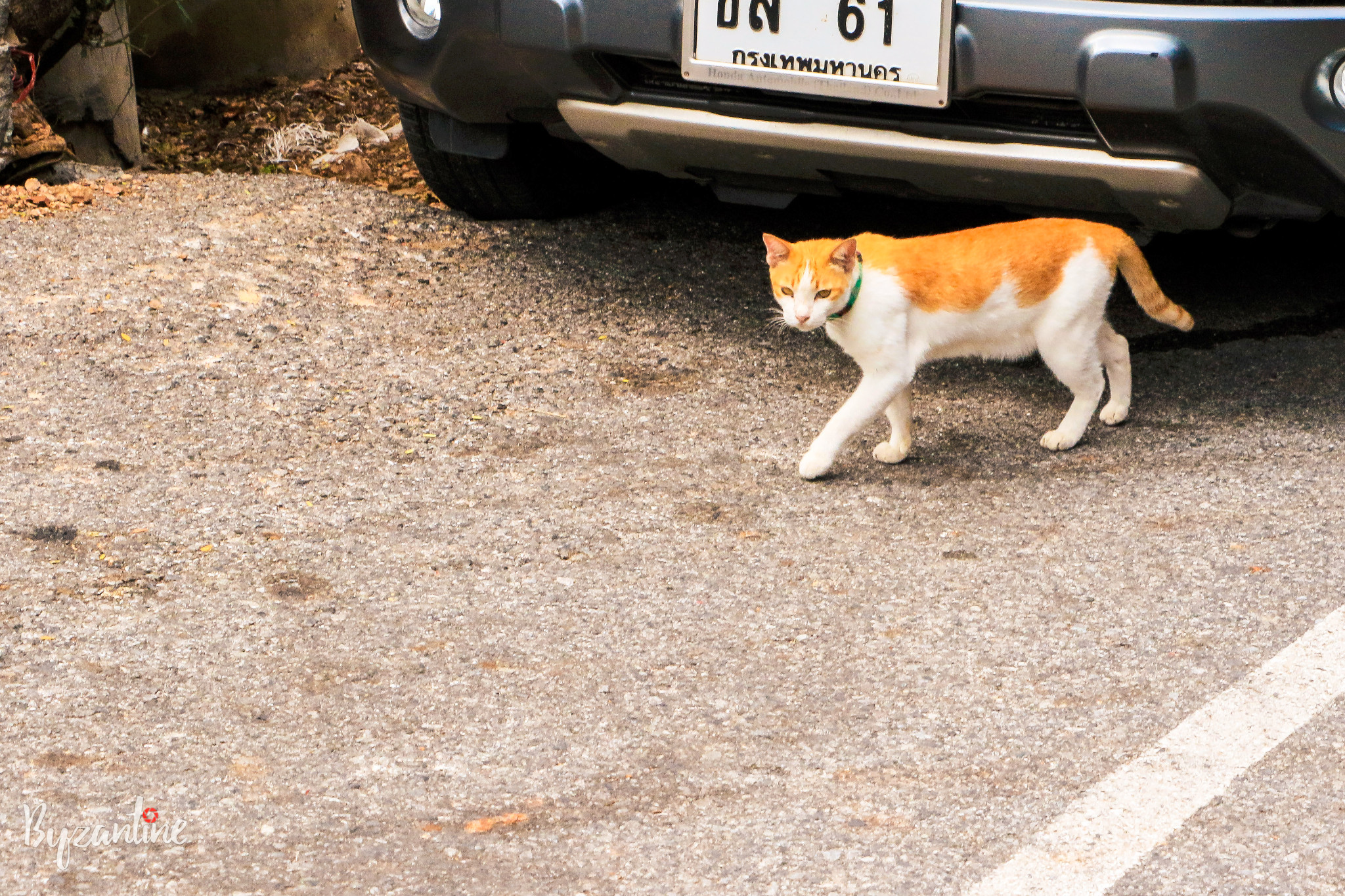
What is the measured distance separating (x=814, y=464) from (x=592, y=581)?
25.5 inches

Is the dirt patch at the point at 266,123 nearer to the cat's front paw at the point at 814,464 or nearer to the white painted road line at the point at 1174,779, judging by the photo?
the cat's front paw at the point at 814,464

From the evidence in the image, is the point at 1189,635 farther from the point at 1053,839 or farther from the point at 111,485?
the point at 111,485

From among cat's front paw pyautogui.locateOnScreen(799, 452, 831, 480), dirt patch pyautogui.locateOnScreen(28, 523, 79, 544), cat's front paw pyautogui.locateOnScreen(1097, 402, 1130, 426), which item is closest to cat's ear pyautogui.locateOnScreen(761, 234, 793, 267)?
cat's front paw pyautogui.locateOnScreen(799, 452, 831, 480)

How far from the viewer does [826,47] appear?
9.98ft

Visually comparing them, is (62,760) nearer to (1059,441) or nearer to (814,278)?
(814,278)

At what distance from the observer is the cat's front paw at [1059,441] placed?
10.3ft

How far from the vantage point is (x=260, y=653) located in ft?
7.47

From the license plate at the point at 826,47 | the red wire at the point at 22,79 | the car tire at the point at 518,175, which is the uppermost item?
the license plate at the point at 826,47

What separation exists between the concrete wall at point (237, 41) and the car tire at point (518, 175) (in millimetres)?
1797

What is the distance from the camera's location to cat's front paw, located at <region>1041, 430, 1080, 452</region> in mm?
3125

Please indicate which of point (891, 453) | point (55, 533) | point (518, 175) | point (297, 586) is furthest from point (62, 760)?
point (518, 175)

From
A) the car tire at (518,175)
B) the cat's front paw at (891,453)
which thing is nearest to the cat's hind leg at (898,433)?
the cat's front paw at (891,453)

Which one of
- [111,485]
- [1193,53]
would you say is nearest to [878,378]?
[1193,53]

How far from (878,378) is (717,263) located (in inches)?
52.5
